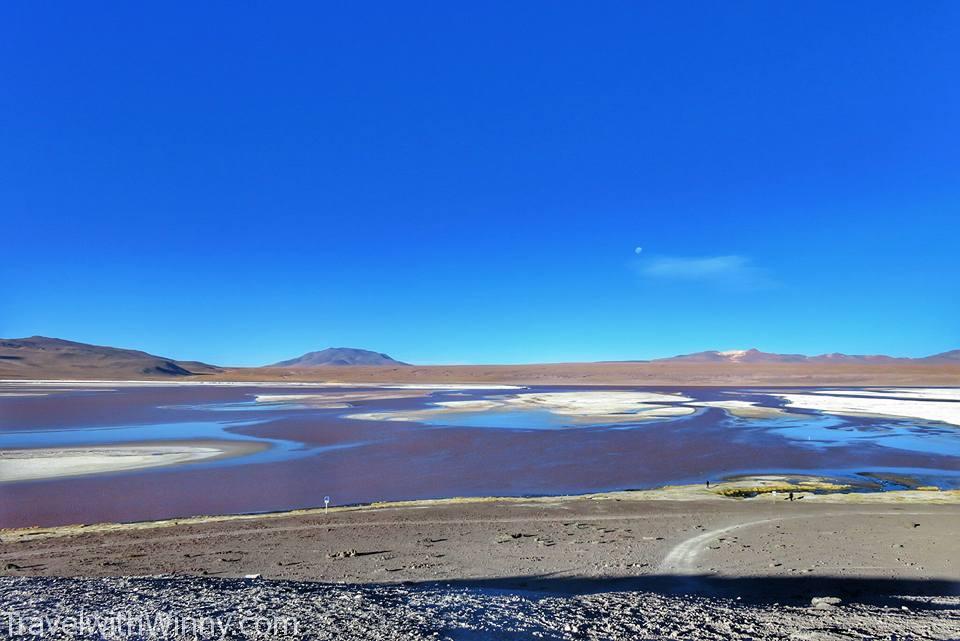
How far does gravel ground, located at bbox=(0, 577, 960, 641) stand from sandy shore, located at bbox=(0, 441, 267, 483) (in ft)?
43.2

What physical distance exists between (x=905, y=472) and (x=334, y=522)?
52.5 ft

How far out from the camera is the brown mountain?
98688mm

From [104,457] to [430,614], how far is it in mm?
18635

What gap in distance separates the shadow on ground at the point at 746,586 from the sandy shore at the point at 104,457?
14994 millimetres

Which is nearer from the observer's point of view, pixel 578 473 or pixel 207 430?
pixel 578 473

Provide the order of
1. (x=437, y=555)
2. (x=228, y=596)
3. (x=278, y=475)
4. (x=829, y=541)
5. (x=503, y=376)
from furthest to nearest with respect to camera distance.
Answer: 1. (x=503, y=376)
2. (x=278, y=475)
3. (x=829, y=541)
4. (x=437, y=555)
5. (x=228, y=596)

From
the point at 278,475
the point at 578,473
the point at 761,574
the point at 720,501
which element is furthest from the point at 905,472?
the point at 278,475

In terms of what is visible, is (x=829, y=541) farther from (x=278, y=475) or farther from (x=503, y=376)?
(x=503, y=376)

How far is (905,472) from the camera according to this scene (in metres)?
16.9

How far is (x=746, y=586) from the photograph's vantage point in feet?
22.8

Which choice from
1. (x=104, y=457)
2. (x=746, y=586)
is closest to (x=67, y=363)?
(x=104, y=457)

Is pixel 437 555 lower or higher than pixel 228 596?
lower

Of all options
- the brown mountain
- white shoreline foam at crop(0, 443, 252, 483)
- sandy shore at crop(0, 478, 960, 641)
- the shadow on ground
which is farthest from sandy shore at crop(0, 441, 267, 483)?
the brown mountain

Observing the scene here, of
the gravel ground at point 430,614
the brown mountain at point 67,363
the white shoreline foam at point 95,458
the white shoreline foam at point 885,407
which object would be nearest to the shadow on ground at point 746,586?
the gravel ground at point 430,614
